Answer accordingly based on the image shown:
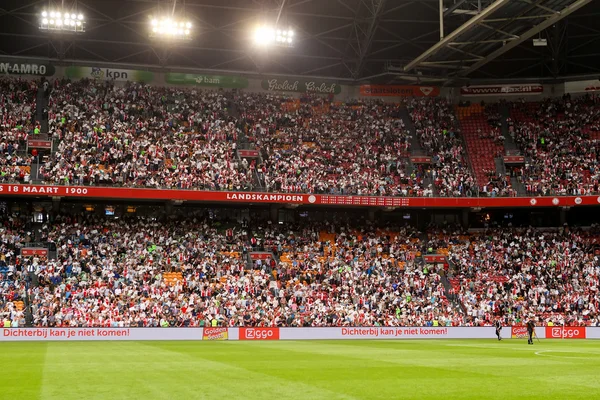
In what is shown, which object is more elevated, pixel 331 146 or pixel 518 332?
pixel 331 146

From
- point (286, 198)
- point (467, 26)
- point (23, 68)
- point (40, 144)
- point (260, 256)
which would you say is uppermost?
point (23, 68)

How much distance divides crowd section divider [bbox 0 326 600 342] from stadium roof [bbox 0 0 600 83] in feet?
67.7

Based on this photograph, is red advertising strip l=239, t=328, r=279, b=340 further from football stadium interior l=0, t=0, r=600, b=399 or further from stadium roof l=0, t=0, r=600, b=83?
stadium roof l=0, t=0, r=600, b=83

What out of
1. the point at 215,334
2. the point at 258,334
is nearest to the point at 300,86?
the point at 258,334

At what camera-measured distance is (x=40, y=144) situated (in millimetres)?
52625

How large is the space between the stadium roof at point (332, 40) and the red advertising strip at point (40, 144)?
972 centimetres

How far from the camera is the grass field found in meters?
14.6

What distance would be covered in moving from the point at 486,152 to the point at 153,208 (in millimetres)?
30842

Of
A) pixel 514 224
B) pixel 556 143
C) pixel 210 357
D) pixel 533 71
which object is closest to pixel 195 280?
pixel 210 357

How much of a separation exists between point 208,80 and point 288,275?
23157mm

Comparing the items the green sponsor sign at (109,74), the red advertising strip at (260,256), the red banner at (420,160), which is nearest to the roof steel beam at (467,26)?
the red banner at (420,160)

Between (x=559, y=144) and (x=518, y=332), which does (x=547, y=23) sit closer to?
(x=559, y=144)

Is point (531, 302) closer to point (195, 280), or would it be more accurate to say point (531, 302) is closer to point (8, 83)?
point (195, 280)

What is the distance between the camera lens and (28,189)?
48.3 m
